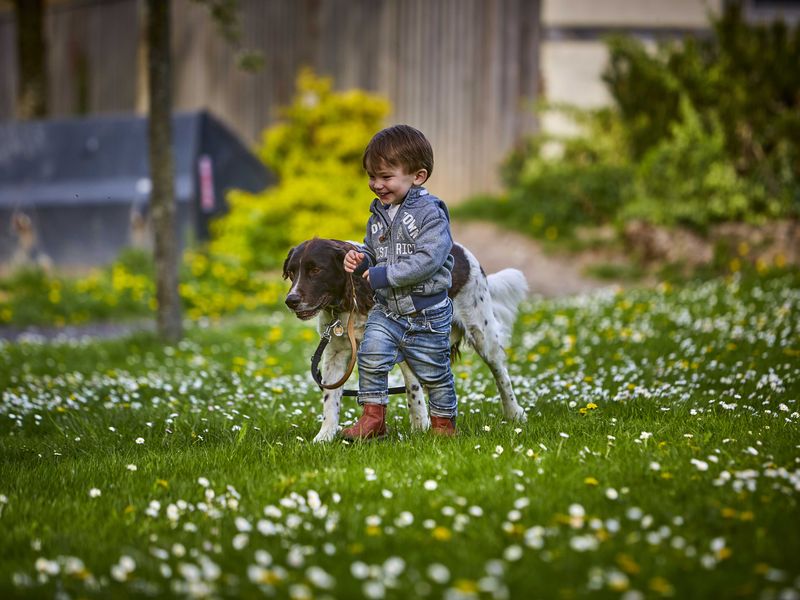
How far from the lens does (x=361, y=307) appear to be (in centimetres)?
445

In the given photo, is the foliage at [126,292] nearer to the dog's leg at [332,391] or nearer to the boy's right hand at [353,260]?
the dog's leg at [332,391]

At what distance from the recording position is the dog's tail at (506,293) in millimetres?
5074

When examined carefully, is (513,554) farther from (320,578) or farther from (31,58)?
(31,58)

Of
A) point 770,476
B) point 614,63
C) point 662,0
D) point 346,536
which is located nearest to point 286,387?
point 346,536

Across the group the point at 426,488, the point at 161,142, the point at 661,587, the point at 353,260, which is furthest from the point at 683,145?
the point at 661,587

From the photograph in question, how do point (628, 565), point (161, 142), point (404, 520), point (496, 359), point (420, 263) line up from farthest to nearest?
point (161, 142) < point (496, 359) < point (420, 263) < point (404, 520) < point (628, 565)

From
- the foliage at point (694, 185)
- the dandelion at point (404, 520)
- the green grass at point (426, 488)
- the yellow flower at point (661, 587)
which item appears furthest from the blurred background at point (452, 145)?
the yellow flower at point (661, 587)

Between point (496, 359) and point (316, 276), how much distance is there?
3.83ft

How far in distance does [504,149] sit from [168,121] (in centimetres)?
760

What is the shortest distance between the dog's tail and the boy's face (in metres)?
1.08

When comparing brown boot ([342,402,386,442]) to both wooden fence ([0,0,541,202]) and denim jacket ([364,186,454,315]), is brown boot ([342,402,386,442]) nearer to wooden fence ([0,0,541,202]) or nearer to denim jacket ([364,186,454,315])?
denim jacket ([364,186,454,315])

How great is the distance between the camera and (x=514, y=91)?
14.3 meters

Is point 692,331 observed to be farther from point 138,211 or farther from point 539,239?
point 138,211

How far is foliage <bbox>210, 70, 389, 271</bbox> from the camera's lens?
1249cm
